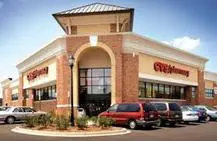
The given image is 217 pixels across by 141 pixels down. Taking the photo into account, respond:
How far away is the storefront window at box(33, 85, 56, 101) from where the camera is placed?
147 ft

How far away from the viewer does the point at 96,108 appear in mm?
38094

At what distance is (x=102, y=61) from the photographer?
1500 inches

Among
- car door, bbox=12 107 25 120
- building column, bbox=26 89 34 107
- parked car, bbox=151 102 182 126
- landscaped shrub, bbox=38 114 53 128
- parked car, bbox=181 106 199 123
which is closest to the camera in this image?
landscaped shrub, bbox=38 114 53 128

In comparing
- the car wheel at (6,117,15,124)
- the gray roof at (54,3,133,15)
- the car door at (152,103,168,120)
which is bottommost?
the car wheel at (6,117,15,124)

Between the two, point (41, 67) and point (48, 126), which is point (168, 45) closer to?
point (41, 67)

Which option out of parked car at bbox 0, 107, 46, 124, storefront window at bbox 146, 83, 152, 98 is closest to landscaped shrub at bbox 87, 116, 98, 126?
parked car at bbox 0, 107, 46, 124

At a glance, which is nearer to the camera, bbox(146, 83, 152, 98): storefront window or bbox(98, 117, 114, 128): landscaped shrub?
bbox(98, 117, 114, 128): landscaped shrub

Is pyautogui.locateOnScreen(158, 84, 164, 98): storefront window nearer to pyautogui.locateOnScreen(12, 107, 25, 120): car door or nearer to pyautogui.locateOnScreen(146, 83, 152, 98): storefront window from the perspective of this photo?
pyautogui.locateOnScreen(146, 83, 152, 98): storefront window

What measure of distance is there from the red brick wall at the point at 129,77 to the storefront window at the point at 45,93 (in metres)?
10.5

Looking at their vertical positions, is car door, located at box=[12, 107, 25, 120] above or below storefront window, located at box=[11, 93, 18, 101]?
below

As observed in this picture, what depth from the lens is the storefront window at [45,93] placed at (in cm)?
4476

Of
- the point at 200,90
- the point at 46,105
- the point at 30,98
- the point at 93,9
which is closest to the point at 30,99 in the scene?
the point at 30,98

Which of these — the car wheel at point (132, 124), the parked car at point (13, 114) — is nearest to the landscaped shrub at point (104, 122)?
the car wheel at point (132, 124)

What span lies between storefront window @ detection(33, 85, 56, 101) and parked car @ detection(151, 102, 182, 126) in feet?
58.6
